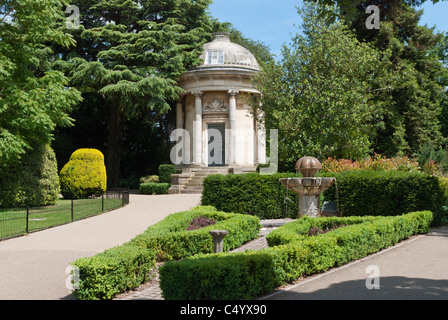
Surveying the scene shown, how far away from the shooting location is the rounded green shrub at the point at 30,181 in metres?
19.6

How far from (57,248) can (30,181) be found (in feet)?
34.2

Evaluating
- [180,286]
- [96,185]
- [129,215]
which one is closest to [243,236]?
[180,286]

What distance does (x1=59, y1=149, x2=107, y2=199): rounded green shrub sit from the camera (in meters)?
24.2

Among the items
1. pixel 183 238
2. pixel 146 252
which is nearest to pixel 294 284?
pixel 146 252

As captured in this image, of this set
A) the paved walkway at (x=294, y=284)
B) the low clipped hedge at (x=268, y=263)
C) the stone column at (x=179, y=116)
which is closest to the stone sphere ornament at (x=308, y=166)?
the paved walkway at (x=294, y=284)

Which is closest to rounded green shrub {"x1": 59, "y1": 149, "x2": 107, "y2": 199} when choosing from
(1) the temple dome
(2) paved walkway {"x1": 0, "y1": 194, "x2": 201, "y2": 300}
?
(2) paved walkway {"x1": 0, "y1": 194, "x2": 201, "y2": 300}

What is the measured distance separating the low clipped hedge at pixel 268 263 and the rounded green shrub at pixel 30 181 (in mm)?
14528

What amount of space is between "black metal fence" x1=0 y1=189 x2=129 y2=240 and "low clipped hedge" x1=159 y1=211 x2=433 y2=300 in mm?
9153

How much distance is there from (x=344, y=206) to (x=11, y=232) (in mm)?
12073

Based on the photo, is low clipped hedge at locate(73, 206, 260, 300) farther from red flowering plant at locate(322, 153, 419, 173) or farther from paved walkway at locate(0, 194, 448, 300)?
red flowering plant at locate(322, 153, 419, 173)

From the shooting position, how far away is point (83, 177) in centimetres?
2422

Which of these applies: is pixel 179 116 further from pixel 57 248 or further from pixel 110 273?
pixel 110 273
